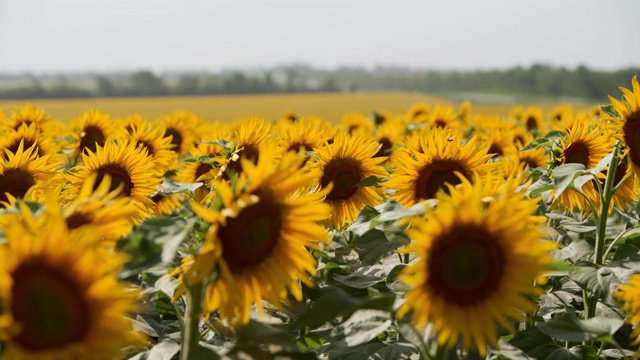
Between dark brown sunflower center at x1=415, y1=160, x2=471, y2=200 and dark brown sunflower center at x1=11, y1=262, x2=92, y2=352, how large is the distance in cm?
184

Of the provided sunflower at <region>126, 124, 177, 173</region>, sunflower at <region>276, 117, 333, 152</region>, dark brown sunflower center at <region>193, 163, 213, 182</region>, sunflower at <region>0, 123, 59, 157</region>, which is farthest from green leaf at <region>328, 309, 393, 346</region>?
sunflower at <region>0, 123, 59, 157</region>

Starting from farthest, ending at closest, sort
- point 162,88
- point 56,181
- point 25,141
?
point 162,88 < point 25,141 < point 56,181

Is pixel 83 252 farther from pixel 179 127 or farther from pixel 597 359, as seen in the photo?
pixel 179 127

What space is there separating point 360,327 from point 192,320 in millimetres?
561

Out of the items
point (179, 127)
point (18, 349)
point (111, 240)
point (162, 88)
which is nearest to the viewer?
point (18, 349)

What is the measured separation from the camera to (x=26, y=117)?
637cm

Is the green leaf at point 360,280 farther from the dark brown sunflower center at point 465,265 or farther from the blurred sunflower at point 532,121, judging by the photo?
the blurred sunflower at point 532,121

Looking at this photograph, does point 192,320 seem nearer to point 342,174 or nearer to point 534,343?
point 534,343

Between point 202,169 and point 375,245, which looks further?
point 202,169

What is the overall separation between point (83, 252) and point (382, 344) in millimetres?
1326

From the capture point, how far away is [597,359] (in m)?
2.78

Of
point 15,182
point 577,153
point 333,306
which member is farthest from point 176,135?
point 333,306

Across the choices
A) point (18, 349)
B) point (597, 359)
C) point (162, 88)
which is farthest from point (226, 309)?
point (162, 88)

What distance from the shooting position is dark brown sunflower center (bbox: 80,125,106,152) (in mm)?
5796
